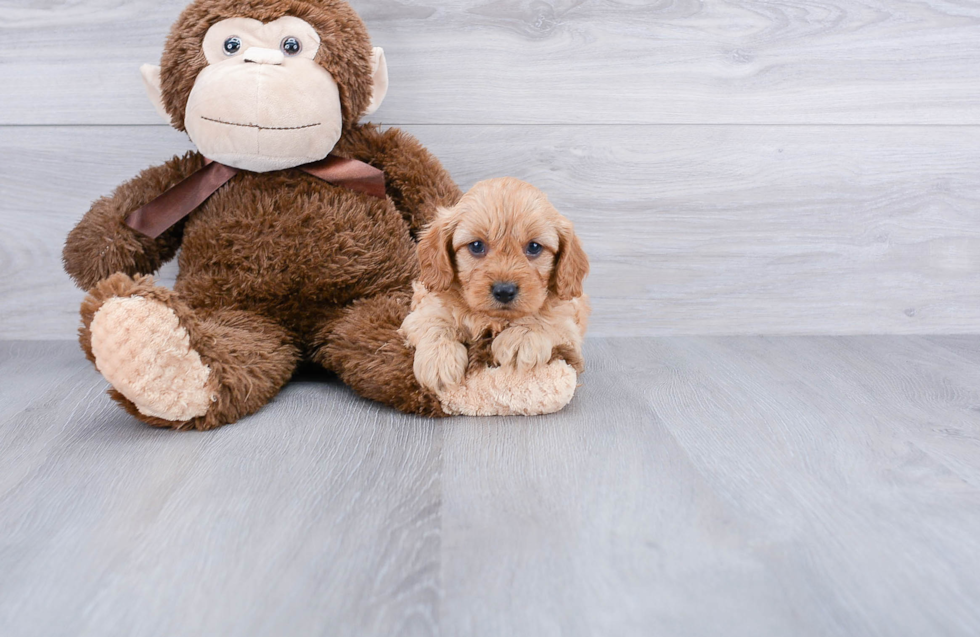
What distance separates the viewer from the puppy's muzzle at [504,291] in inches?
42.6

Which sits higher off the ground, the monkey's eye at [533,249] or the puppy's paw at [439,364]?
the monkey's eye at [533,249]

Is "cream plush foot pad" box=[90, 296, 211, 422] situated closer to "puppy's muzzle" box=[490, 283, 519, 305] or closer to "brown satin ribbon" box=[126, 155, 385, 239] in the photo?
"brown satin ribbon" box=[126, 155, 385, 239]

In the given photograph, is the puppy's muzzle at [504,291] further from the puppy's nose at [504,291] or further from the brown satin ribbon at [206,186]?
the brown satin ribbon at [206,186]

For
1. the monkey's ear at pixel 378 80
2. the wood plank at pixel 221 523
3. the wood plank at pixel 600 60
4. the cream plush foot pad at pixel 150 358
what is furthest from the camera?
the wood plank at pixel 600 60

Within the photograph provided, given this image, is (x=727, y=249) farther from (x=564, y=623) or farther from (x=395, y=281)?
(x=564, y=623)

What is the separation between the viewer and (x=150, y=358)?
1.03 metres

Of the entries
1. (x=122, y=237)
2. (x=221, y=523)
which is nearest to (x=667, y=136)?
(x=122, y=237)

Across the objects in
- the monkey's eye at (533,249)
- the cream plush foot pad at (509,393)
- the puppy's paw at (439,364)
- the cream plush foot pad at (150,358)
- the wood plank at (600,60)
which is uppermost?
the wood plank at (600,60)

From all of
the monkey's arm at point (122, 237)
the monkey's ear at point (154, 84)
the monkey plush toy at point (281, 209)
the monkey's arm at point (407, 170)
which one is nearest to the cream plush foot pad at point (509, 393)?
the monkey plush toy at point (281, 209)

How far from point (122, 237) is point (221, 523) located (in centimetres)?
70

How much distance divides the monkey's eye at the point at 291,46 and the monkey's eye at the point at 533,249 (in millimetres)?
558

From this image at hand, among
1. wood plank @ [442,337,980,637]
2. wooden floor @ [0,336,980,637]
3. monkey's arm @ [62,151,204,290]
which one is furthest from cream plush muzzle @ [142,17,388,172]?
wood plank @ [442,337,980,637]

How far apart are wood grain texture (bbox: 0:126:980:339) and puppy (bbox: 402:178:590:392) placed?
491 millimetres

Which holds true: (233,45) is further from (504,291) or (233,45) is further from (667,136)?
(667,136)
